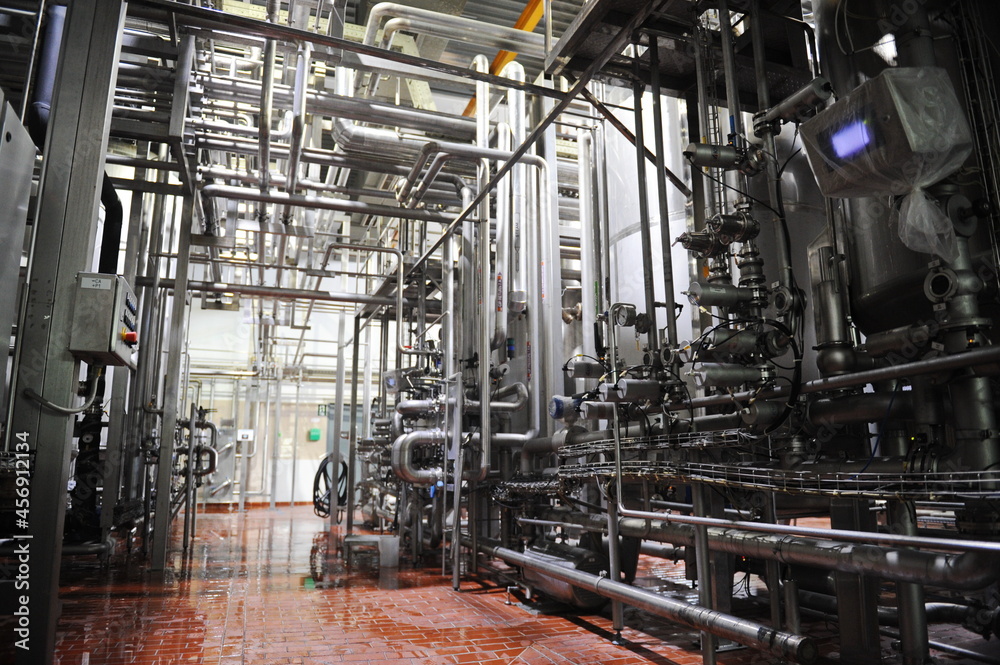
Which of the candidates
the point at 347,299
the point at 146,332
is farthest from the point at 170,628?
the point at 347,299

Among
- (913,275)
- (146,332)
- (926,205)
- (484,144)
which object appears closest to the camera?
(926,205)

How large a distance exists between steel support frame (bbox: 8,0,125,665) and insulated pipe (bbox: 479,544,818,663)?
2.89 metres

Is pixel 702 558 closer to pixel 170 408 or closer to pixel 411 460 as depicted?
pixel 411 460

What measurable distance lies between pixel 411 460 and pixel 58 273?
448 cm

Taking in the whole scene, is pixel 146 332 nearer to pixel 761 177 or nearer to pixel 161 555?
pixel 161 555

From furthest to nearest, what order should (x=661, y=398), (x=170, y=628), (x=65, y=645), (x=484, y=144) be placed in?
1. (x=484, y=144)
2. (x=170, y=628)
3. (x=65, y=645)
4. (x=661, y=398)

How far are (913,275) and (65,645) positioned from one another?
517cm

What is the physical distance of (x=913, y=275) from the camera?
2910 millimetres

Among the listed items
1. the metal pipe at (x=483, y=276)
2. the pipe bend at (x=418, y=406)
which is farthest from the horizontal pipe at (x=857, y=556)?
the pipe bend at (x=418, y=406)

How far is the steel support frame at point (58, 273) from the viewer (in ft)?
10.1

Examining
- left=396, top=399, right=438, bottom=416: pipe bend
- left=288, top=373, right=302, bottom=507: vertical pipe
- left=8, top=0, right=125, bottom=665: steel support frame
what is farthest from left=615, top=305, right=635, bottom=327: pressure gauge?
left=288, top=373, right=302, bottom=507: vertical pipe

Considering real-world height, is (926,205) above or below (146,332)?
below

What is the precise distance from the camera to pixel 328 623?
4.87 metres

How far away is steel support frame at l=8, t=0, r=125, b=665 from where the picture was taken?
121 inches
